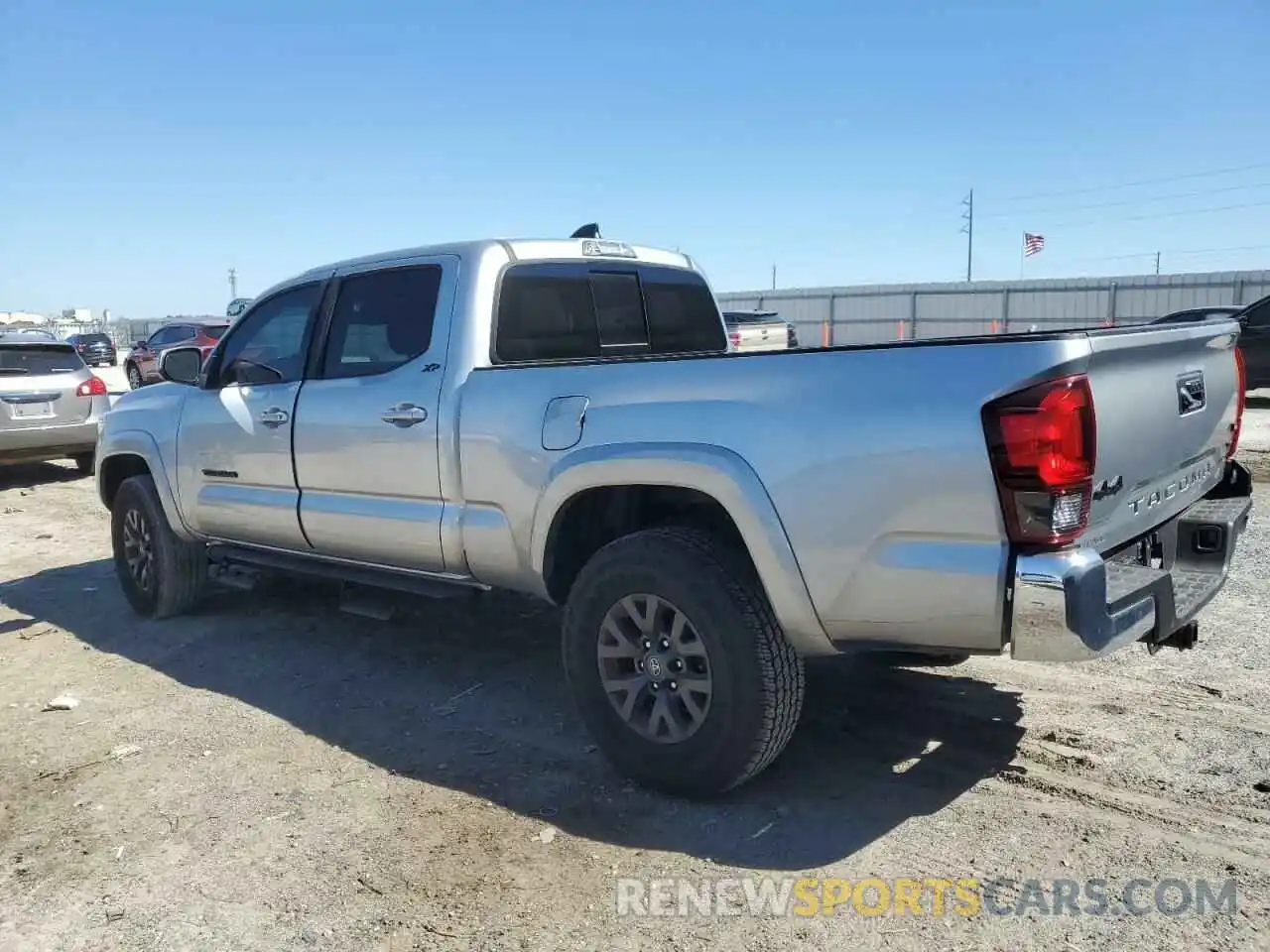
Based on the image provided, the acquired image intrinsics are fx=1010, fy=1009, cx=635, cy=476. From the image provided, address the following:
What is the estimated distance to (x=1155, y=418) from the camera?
313 cm

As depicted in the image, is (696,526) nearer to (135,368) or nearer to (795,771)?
(795,771)

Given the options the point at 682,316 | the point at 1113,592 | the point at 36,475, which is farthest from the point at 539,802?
the point at 36,475

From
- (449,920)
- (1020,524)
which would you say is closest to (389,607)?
(449,920)

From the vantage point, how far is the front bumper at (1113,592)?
2.69 m

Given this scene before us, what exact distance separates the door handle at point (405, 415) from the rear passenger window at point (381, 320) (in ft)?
0.77

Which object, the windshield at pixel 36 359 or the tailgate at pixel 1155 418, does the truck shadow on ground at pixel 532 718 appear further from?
the windshield at pixel 36 359

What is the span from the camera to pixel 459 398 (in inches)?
161

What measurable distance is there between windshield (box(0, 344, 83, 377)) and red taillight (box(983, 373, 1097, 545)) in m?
11.3

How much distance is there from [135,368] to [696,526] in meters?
25.5

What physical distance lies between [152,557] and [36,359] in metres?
6.60

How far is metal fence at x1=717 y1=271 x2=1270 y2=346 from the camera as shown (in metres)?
29.8

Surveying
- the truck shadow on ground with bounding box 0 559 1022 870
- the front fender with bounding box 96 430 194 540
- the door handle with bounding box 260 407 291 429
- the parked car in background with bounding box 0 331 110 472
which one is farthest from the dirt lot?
the parked car in background with bounding box 0 331 110 472

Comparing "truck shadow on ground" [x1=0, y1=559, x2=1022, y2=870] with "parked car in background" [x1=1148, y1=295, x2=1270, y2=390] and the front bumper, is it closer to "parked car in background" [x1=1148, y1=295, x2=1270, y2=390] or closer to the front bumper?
the front bumper

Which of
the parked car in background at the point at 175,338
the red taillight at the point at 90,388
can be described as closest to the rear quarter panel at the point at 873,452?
the red taillight at the point at 90,388
